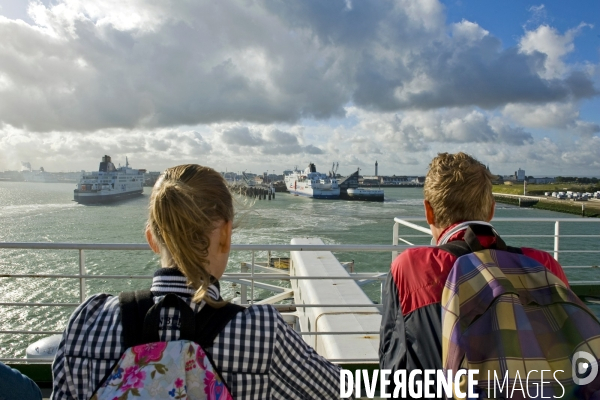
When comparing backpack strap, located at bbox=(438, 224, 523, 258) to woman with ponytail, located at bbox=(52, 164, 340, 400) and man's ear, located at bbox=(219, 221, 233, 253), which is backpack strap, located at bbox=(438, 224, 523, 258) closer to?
woman with ponytail, located at bbox=(52, 164, 340, 400)

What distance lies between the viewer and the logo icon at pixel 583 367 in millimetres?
938

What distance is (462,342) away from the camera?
980mm

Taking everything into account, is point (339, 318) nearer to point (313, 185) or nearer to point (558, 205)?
point (558, 205)

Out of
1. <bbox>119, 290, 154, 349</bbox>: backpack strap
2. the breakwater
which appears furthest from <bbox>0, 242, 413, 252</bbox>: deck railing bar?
the breakwater

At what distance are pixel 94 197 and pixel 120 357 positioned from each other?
189 feet

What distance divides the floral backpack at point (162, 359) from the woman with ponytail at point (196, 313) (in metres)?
0.02

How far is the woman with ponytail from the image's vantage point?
A: 849mm

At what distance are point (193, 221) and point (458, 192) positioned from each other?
781 millimetres

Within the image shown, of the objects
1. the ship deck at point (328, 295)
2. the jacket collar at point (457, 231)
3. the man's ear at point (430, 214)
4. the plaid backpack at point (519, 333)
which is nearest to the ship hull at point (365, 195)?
the ship deck at point (328, 295)

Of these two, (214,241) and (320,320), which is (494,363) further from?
(320,320)

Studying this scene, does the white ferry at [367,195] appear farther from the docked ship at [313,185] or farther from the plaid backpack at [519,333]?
the plaid backpack at [519,333]

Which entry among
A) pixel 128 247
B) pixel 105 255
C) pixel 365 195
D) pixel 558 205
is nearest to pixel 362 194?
pixel 365 195

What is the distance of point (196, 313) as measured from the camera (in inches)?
33.8

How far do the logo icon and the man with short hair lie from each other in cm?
25
